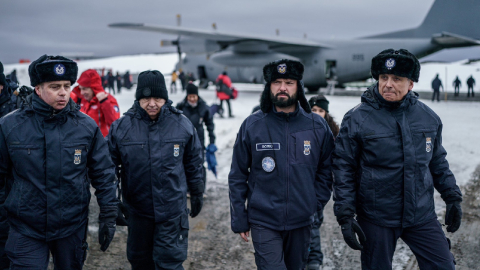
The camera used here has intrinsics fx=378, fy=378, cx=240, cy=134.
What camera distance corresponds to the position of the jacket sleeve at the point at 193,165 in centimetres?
366

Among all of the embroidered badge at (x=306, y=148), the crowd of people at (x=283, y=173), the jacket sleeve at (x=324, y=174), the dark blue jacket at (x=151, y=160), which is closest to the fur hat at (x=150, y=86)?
the dark blue jacket at (x=151, y=160)

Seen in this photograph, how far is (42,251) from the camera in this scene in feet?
9.09

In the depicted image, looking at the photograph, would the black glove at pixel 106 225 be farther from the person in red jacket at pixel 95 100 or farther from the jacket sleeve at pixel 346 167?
the person in red jacket at pixel 95 100

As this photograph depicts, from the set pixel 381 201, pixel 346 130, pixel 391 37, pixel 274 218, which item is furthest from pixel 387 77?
pixel 391 37

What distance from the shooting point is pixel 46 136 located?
8.96 ft

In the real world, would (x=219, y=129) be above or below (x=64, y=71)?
below

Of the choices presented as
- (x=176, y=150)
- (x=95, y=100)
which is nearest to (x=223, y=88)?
(x=95, y=100)

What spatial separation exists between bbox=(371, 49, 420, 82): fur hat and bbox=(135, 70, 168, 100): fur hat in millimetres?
1946

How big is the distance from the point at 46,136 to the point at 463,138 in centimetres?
1063

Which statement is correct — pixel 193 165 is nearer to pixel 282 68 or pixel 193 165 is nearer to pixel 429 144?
pixel 282 68

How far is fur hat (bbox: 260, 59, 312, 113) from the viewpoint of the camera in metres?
3.03

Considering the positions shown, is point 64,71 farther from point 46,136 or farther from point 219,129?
point 219,129

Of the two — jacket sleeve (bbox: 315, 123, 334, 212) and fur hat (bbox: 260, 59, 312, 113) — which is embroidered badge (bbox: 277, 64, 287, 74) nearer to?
fur hat (bbox: 260, 59, 312, 113)

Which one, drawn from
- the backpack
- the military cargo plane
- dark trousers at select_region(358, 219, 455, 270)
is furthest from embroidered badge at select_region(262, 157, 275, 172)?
the military cargo plane
